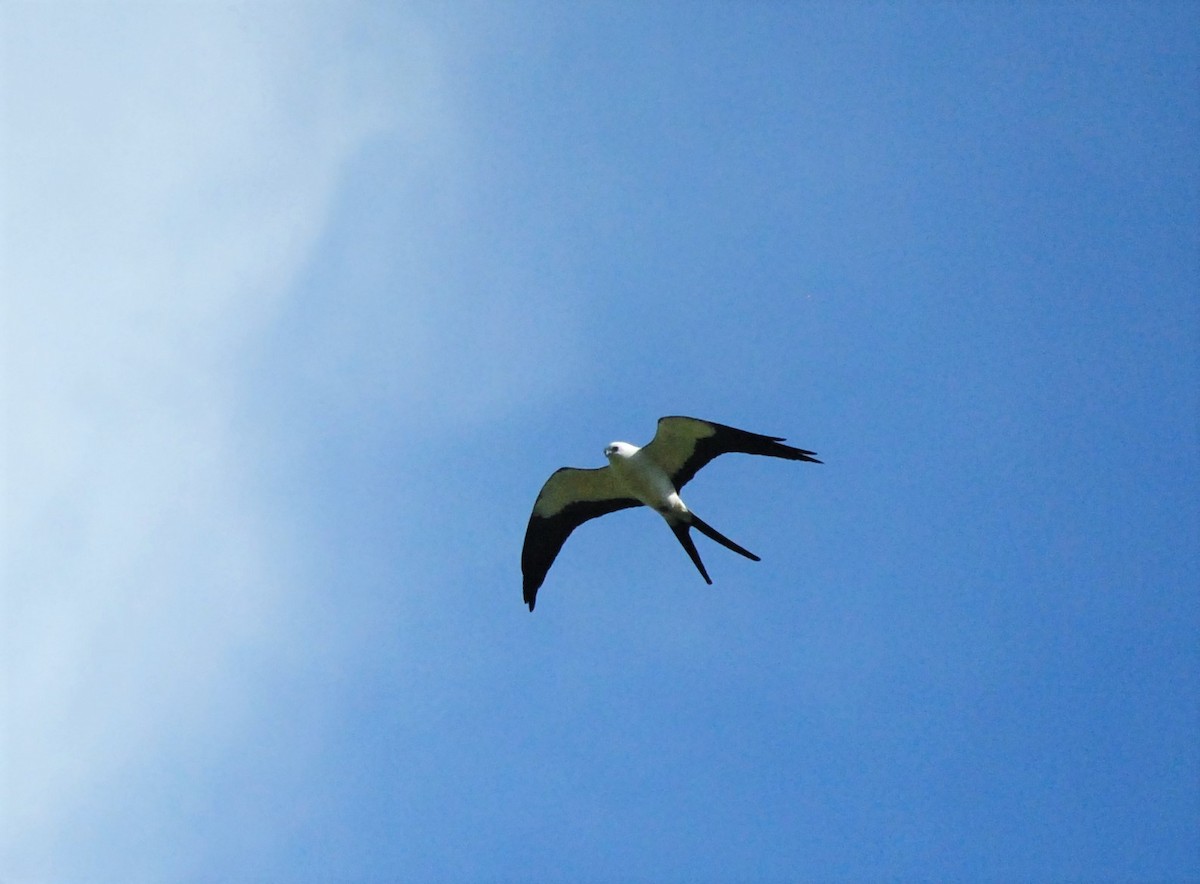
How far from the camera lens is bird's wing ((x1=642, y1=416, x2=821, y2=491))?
9880 millimetres

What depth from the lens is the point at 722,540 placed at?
9844 millimetres

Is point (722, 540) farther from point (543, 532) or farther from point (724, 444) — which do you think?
point (543, 532)

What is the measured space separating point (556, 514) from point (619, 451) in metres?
1.36

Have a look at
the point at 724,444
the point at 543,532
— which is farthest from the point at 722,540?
the point at 543,532

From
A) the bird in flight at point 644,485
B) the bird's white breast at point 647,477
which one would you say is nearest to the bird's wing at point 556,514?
the bird in flight at point 644,485

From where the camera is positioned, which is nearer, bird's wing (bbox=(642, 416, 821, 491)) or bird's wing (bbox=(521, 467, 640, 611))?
bird's wing (bbox=(642, 416, 821, 491))

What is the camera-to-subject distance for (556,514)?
37.2 feet

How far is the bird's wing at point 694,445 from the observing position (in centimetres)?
988

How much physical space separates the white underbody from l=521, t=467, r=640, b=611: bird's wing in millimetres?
470

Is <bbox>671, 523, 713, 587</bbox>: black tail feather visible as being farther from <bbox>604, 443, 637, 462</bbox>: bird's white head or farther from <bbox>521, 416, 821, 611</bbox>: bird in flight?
<bbox>604, 443, 637, 462</bbox>: bird's white head

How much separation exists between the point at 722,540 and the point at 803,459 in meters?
1.23

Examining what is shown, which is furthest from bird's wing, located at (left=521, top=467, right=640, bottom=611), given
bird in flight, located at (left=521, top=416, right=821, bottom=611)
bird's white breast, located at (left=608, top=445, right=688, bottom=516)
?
bird's white breast, located at (left=608, top=445, right=688, bottom=516)

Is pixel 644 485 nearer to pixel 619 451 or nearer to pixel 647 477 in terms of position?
pixel 647 477

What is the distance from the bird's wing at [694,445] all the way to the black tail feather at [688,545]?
1.59 feet
